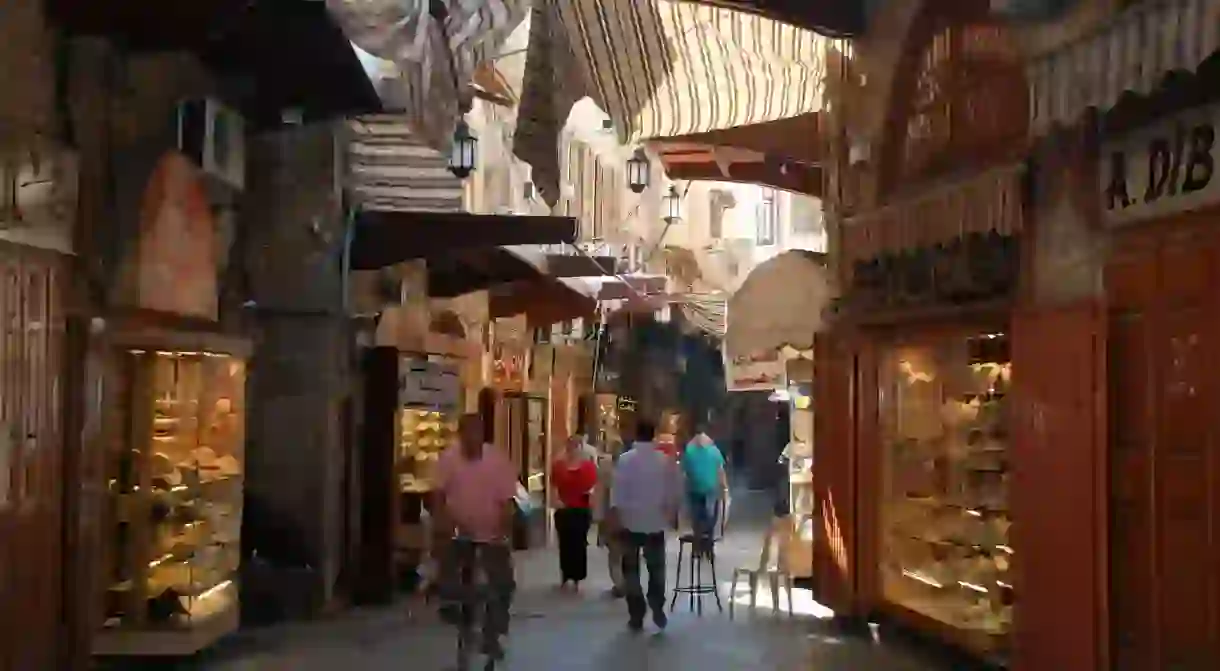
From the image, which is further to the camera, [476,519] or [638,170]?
[638,170]

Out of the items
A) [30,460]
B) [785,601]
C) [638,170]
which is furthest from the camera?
[638,170]

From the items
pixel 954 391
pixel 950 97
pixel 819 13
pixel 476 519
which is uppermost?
pixel 819 13

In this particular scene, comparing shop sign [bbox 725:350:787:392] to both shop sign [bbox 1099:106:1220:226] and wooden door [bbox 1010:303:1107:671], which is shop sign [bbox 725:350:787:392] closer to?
wooden door [bbox 1010:303:1107:671]

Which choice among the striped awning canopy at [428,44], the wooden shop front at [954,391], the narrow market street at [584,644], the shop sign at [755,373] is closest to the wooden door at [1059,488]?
the wooden shop front at [954,391]

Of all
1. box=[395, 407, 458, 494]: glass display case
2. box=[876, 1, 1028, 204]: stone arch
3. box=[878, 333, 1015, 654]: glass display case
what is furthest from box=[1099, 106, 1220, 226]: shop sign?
box=[395, 407, 458, 494]: glass display case

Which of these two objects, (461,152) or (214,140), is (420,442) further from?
(214,140)

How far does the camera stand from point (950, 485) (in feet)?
37.4

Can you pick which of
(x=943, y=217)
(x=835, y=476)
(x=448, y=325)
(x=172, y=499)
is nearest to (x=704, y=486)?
(x=448, y=325)

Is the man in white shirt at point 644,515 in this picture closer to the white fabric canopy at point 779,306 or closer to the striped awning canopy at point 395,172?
the white fabric canopy at point 779,306

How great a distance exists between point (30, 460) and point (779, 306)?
29.2 ft

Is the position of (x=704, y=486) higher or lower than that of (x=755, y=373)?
lower

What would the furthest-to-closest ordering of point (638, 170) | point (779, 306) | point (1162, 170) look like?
point (638, 170) < point (779, 306) < point (1162, 170)

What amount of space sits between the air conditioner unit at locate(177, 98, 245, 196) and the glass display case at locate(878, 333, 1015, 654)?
5650mm

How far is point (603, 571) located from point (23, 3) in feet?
39.9
